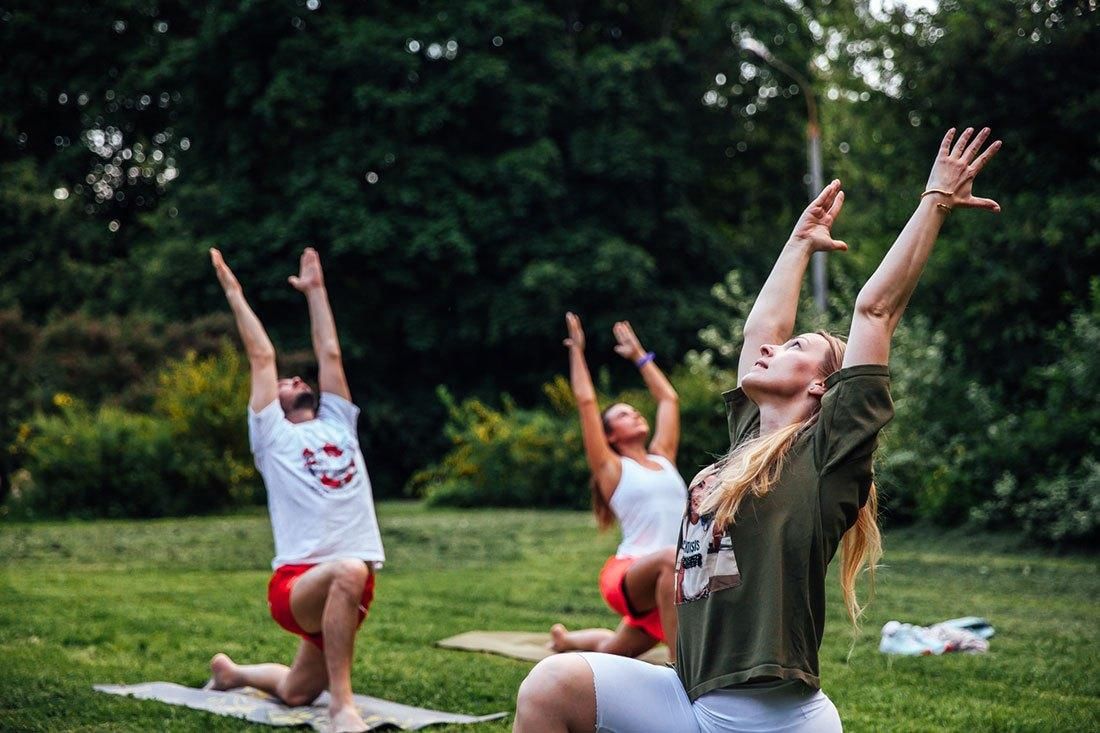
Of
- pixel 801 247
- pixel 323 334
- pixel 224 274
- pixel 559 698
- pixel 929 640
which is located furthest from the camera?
pixel 929 640

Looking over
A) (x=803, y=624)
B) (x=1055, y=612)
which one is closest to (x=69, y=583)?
(x=1055, y=612)

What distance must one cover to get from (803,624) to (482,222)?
2402cm

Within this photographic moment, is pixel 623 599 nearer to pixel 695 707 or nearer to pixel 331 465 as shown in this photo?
pixel 331 465

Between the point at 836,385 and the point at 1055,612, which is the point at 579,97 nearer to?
the point at 1055,612

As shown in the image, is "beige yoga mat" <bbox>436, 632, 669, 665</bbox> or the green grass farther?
"beige yoga mat" <bbox>436, 632, 669, 665</bbox>

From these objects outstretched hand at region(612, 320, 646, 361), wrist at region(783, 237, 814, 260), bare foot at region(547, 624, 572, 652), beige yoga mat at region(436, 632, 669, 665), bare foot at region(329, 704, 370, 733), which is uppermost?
wrist at region(783, 237, 814, 260)

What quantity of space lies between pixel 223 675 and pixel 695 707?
4205 mm

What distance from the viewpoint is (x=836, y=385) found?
307 centimetres

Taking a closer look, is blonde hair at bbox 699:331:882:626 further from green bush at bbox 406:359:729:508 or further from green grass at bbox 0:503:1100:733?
green bush at bbox 406:359:729:508

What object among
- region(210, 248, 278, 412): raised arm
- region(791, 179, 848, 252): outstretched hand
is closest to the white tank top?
region(210, 248, 278, 412): raised arm

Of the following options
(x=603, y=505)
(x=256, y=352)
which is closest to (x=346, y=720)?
(x=256, y=352)

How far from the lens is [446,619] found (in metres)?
9.12

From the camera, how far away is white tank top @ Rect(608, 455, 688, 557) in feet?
22.6

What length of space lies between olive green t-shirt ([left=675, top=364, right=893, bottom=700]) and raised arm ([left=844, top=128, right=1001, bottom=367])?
6 cm
